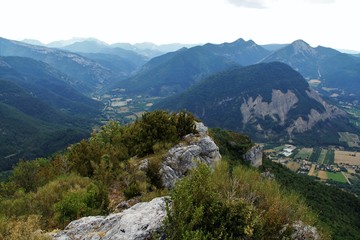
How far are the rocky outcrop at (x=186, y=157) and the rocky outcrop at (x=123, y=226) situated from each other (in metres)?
8.03

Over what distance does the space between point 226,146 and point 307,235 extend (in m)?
75.2

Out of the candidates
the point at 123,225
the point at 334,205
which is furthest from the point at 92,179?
the point at 334,205

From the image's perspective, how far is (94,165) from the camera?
A: 24.9 meters

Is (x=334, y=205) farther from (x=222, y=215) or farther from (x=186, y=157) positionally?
(x=222, y=215)

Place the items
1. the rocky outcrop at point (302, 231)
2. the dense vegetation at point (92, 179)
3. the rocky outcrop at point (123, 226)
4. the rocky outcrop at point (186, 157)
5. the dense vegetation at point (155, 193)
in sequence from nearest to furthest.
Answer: the dense vegetation at point (155, 193) < the rocky outcrop at point (123, 226) < the rocky outcrop at point (302, 231) < the dense vegetation at point (92, 179) < the rocky outcrop at point (186, 157)

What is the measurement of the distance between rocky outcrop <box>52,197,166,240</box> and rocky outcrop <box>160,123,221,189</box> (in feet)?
26.4

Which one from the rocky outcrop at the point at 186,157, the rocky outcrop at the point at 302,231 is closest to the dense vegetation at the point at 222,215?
the rocky outcrop at the point at 302,231

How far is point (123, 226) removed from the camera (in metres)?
12.3

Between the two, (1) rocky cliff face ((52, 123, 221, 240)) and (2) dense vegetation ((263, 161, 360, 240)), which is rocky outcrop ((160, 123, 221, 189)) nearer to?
(1) rocky cliff face ((52, 123, 221, 240))

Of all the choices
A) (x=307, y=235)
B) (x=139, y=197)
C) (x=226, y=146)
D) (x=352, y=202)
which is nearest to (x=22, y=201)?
(x=139, y=197)

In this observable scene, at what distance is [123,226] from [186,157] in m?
13.9

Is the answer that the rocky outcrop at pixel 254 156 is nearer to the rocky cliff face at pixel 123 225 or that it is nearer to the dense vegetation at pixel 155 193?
the dense vegetation at pixel 155 193

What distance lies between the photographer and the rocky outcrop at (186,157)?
23798 millimetres

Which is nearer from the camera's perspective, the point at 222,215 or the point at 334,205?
the point at 222,215
